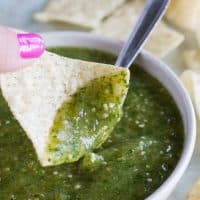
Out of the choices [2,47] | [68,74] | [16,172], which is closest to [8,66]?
[2,47]

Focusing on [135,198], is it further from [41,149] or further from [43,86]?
[43,86]

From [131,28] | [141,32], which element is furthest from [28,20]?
[141,32]

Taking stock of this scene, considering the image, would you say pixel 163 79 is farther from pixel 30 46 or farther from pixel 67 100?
pixel 30 46

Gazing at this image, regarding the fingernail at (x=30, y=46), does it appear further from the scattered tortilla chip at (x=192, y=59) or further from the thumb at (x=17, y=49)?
the scattered tortilla chip at (x=192, y=59)

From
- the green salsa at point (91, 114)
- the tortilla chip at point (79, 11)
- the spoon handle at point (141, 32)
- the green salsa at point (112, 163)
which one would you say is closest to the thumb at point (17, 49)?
the green salsa at point (91, 114)

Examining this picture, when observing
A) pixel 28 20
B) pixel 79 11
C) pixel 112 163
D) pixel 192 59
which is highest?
pixel 112 163

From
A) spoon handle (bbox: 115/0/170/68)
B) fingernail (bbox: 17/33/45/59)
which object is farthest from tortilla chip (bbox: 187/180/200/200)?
fingernail (bbox: 17/33/45/59)

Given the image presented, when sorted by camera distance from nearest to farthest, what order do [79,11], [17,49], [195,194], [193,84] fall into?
[17,49] < [195,194] < [193,84] < [79,11]

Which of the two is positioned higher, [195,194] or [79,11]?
[195,194]
